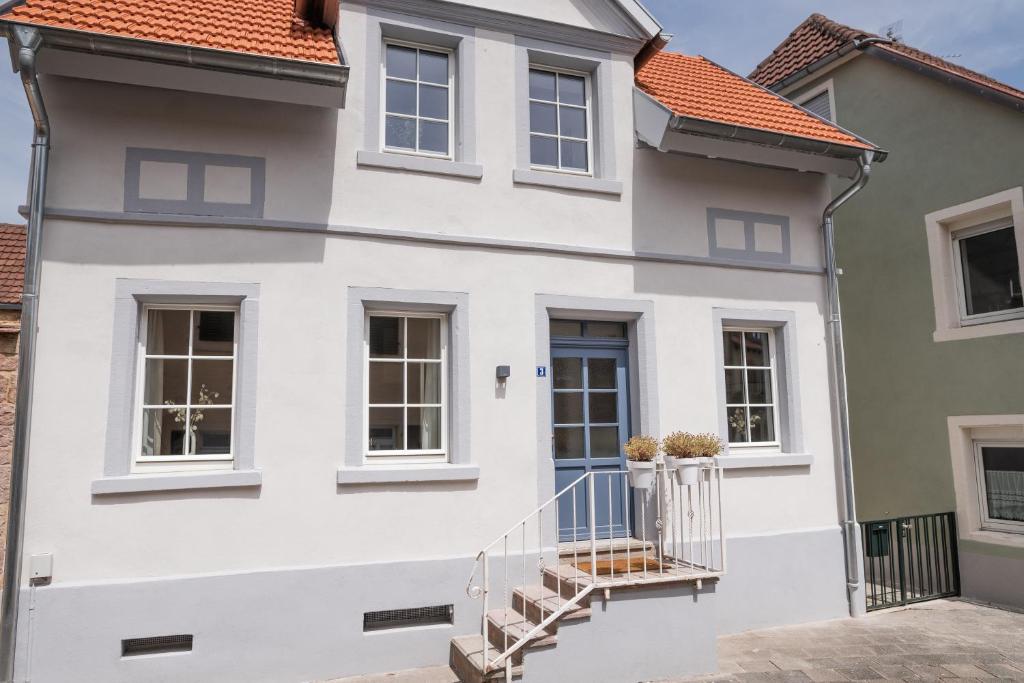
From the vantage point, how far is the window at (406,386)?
6.33 m

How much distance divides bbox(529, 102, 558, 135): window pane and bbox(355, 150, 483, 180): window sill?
93 centimetres

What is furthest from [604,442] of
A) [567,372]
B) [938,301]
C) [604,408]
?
[938,301]

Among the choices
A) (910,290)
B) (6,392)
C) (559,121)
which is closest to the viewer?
(6,392)

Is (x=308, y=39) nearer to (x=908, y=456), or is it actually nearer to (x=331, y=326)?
(x=331, y=326)

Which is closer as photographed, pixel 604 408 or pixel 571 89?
pixel 604 408

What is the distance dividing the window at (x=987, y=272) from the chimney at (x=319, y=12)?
299 inches

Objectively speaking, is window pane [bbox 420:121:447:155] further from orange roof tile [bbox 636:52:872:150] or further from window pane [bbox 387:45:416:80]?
orange roof tile [bbox 636:52:872:150]

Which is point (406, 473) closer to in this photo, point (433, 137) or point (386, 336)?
point (386, 336)

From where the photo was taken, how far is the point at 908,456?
910 cm

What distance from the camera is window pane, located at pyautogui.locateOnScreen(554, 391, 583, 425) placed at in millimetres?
7035

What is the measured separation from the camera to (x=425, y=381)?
6555mm

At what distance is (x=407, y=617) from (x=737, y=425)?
3.91m

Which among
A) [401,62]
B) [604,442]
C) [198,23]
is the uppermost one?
[401,62]

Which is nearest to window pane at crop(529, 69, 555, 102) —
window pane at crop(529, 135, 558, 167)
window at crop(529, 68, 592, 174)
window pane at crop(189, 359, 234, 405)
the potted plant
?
window at crop(529, 68, 592, 174)
